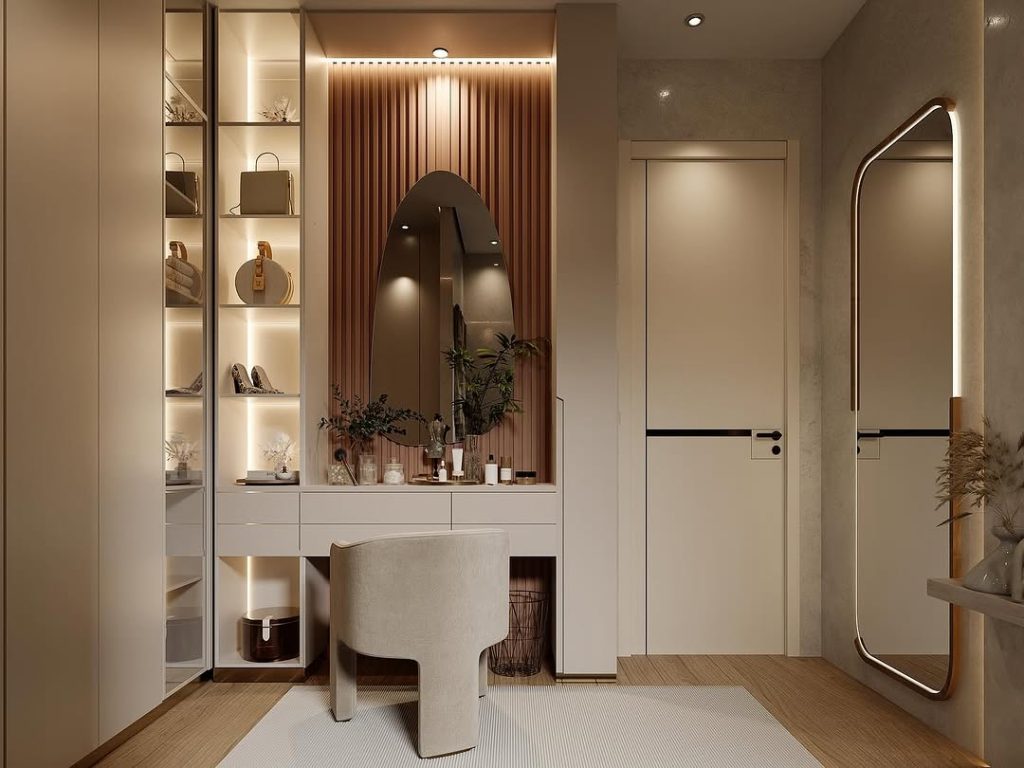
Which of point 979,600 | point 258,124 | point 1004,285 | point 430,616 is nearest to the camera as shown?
point 979,600

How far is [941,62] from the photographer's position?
287cm

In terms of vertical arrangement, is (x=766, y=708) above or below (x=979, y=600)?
below

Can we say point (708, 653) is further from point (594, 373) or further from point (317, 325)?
point (317, 325)

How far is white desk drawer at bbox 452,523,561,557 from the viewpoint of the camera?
3.44 m

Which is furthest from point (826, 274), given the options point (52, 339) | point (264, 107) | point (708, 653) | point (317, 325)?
point (52, 339)

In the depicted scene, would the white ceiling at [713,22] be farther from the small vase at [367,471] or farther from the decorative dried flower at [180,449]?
the small vase at [367,471]

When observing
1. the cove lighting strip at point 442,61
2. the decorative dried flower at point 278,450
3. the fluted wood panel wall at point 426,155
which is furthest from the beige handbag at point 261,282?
the cove lighting strip at point 442,61

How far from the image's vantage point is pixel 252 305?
11.5ft

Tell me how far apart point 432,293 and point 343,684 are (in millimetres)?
1839

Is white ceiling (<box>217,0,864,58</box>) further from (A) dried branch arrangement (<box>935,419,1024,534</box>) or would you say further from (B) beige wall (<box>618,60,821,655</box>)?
→ (A) dried branch arrangement (<box>935,419,1024,534</box>)

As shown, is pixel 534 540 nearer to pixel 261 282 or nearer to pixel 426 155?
pixel 261 282

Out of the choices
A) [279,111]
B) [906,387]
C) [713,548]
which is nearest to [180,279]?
[279,111]

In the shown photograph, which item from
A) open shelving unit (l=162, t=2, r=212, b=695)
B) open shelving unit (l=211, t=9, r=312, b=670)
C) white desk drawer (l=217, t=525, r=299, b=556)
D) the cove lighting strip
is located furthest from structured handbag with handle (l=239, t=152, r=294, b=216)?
white desk drawer (l=217, t=525, r=299, b=556)

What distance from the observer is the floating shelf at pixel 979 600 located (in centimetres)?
217
